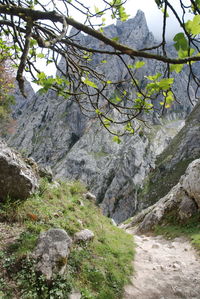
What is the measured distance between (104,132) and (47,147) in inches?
1387

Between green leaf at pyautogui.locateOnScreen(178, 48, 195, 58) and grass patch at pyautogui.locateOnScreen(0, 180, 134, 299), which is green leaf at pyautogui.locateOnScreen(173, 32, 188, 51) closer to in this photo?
green leaf at pyautogui.locateOnScreen(178, 48, 195, 58)

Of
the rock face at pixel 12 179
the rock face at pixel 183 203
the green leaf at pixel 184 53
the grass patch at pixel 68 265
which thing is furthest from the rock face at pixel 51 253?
the rock face at pixel 183 203

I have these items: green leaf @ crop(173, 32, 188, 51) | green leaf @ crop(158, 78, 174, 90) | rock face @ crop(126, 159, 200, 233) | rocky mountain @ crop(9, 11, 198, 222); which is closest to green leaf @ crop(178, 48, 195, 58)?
green leaf @ crop(173, 32, 188, 51)

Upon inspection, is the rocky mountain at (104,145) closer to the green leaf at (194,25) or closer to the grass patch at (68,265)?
the grass patch at (68,265)

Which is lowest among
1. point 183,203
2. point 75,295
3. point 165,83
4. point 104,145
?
point 75,295

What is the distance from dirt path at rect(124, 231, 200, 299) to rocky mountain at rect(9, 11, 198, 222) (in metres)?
60.5

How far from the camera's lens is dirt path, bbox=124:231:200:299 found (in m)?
6.06

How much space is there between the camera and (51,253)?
16.5ft

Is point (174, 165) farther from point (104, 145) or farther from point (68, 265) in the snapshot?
point (68, 265)

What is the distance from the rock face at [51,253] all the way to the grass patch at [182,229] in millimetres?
7341

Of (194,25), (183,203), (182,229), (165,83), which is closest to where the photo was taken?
(194,25)

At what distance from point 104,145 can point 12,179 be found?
352 feet

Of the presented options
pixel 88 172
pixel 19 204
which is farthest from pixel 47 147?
pixel 19 204

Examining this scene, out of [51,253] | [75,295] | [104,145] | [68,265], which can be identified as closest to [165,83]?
[51,253]
